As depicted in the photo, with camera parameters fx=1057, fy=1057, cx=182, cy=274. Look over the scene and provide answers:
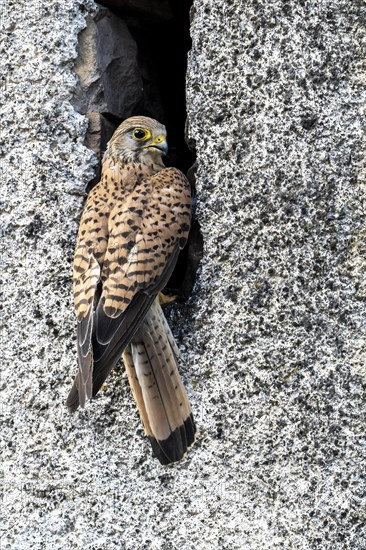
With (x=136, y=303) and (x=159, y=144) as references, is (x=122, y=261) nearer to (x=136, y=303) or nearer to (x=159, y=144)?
(x=136, y=303)

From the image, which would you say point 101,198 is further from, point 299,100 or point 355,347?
point 355,347

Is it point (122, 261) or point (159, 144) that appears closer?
point (122, 261)

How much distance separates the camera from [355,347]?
294 centimetres

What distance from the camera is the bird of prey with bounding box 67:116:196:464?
2912 millimetres

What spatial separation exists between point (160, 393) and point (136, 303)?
0.27m

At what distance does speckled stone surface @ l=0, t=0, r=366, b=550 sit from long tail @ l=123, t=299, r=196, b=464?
0.06 metres

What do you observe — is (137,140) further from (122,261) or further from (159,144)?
(122,261)

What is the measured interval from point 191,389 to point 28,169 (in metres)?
0.87

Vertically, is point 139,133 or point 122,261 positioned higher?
point 139,133

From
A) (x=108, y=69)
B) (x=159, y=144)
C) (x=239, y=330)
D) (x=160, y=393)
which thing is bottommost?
(x=160, y=393)

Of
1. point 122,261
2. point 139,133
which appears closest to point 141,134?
point 139,133

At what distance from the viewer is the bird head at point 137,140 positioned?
3.39 meters

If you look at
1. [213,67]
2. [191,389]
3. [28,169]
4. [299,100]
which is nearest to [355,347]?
[191,389]

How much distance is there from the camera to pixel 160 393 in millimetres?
3002
